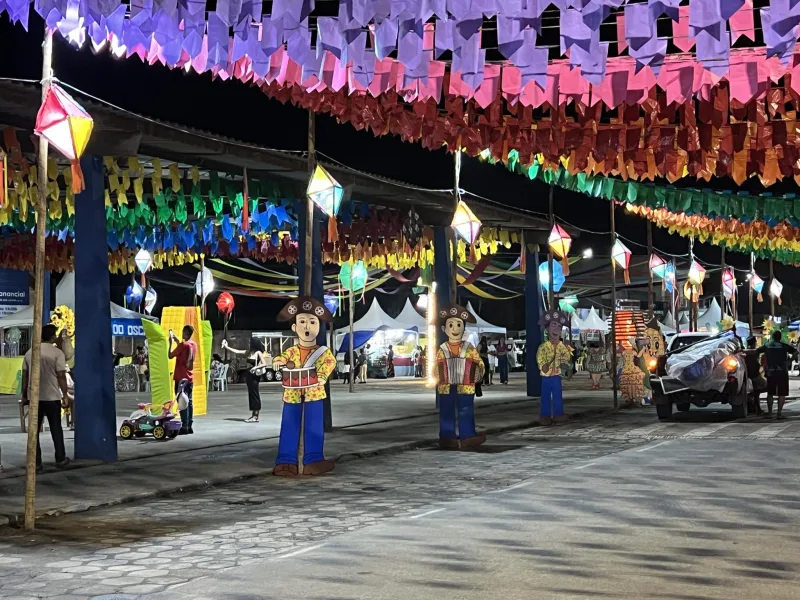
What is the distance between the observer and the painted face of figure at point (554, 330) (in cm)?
2177

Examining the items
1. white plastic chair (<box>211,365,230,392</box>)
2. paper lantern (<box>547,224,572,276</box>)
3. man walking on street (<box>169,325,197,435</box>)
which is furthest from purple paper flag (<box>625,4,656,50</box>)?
white plastic chair (<box>211,365,230,392</box>)

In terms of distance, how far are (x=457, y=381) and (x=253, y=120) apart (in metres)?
4.89

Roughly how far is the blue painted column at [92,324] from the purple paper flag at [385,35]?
826 cm

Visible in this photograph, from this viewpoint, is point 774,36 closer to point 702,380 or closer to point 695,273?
point 702,380

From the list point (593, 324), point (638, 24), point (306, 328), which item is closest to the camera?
point (638, 24)

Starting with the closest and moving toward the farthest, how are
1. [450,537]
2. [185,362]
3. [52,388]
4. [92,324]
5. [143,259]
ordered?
[450,537] → [52,388] → [92,324] → [185,362] → [143,259]

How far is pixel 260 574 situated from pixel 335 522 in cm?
237

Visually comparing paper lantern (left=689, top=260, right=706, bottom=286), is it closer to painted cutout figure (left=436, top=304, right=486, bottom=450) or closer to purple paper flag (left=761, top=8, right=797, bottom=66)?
painted cutout figure (left=436, top=304, right=486, bottom=450)

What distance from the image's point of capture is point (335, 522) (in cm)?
1023

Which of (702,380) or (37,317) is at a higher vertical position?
(37,317)

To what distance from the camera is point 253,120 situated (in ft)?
55.6

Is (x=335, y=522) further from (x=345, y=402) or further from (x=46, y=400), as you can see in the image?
(x=345, y=402)

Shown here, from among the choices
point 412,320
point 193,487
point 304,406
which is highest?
A: point 412,320

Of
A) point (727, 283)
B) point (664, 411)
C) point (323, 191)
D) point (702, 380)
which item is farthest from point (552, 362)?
point (727, 283)
